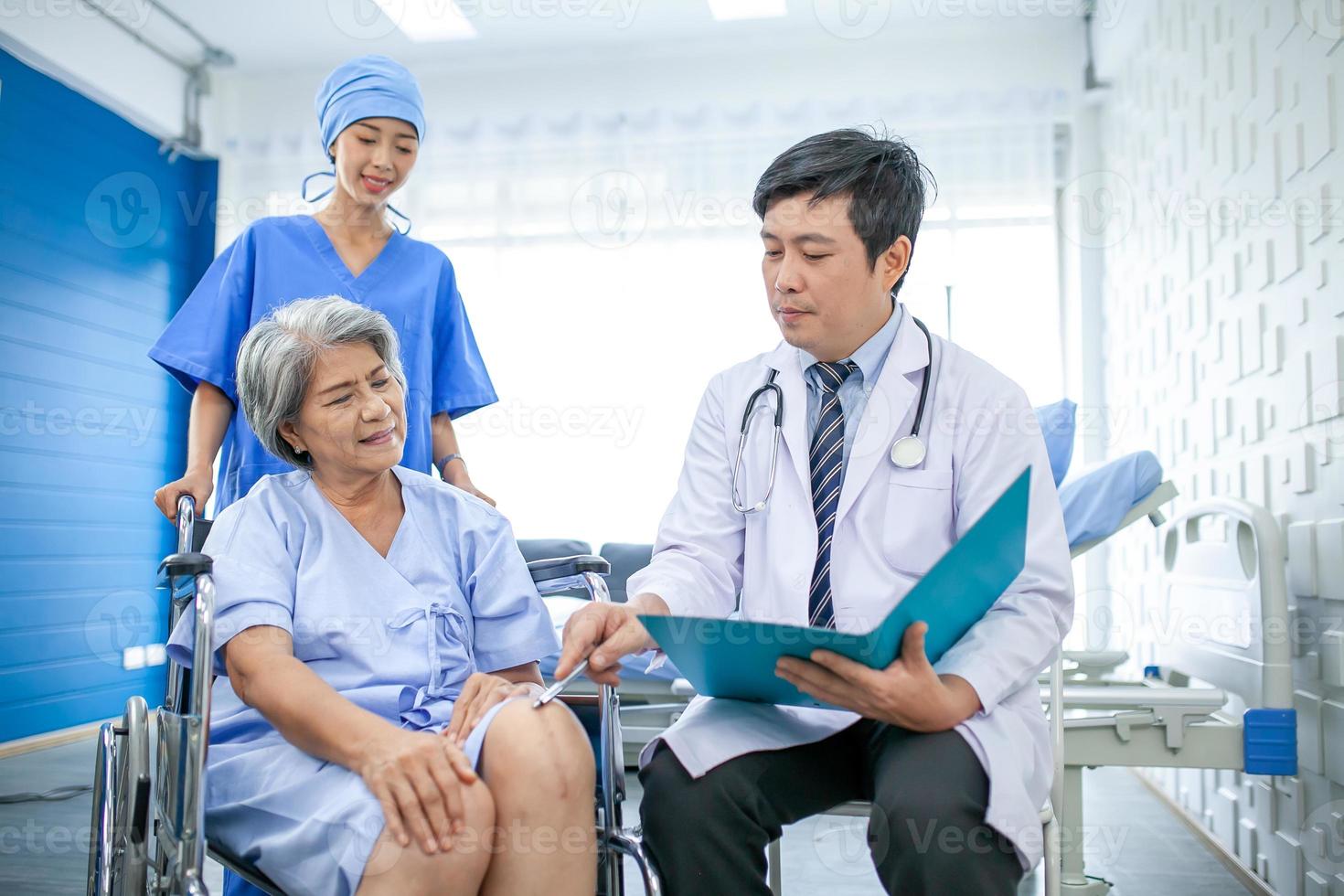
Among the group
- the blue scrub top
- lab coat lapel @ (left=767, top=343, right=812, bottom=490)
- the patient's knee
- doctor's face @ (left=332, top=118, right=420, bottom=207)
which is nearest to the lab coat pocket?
lab coat lapel @ (left=767, top=343, right=812, bottom=490)

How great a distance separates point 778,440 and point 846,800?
0.48 m

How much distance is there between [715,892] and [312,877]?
439 mm

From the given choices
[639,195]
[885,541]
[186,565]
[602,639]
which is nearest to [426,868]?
[602,639]

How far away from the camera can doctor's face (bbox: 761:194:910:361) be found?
1380mm

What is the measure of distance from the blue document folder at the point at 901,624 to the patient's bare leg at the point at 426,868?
0.28 metres

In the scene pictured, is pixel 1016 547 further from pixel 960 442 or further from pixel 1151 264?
Result: pixel 1151 264

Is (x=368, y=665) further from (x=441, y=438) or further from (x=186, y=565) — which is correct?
(x=441, y=438)

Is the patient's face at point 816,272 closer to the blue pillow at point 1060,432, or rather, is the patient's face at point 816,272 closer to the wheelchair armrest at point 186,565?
the wheelchair armrest at point 186,565

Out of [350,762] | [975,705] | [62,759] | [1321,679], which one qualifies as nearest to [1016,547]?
[975,705]

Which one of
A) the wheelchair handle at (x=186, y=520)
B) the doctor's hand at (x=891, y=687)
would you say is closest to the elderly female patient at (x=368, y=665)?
the wheelchair handle at (x=186, y=520)

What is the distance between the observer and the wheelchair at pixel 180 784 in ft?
3.63

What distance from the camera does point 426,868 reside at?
1.06m

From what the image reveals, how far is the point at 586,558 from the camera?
4.74ft

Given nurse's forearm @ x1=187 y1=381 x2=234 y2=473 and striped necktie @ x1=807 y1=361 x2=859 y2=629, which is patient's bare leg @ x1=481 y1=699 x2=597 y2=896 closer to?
striped necktie @ x1=807 y1=361 x2=859 y2=629
